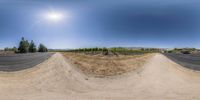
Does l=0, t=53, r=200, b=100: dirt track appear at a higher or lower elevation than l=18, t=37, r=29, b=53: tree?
lower

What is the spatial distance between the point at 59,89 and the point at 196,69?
1559cm

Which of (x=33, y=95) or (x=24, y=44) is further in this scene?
(x=24, y=44)

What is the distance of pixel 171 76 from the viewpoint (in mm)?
20094

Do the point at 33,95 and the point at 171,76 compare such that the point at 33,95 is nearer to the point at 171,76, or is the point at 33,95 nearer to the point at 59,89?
the point at 59,89

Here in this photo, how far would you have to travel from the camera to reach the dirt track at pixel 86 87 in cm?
1312

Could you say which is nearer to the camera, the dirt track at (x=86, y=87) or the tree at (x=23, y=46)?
the dirt track at (x=86, y=87)

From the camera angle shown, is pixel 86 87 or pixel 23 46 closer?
pixel 86 87

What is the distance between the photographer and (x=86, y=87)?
15969 mm

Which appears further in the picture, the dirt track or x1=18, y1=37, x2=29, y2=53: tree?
x1=18, y1=37, x2=29, y2=53: tree

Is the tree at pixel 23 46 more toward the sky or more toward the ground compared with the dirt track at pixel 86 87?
more toward the sky

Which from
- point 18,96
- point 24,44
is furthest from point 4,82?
point 24,44

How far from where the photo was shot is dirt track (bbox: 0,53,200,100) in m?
13.1

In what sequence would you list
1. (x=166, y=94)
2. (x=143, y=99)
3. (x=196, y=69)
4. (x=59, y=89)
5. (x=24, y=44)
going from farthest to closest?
(x=24, y=44) < (x=196, y=69) < (x=59, y=89) < (x=166, y=94) < (x=143, y=99)

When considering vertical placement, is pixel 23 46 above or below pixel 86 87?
above
